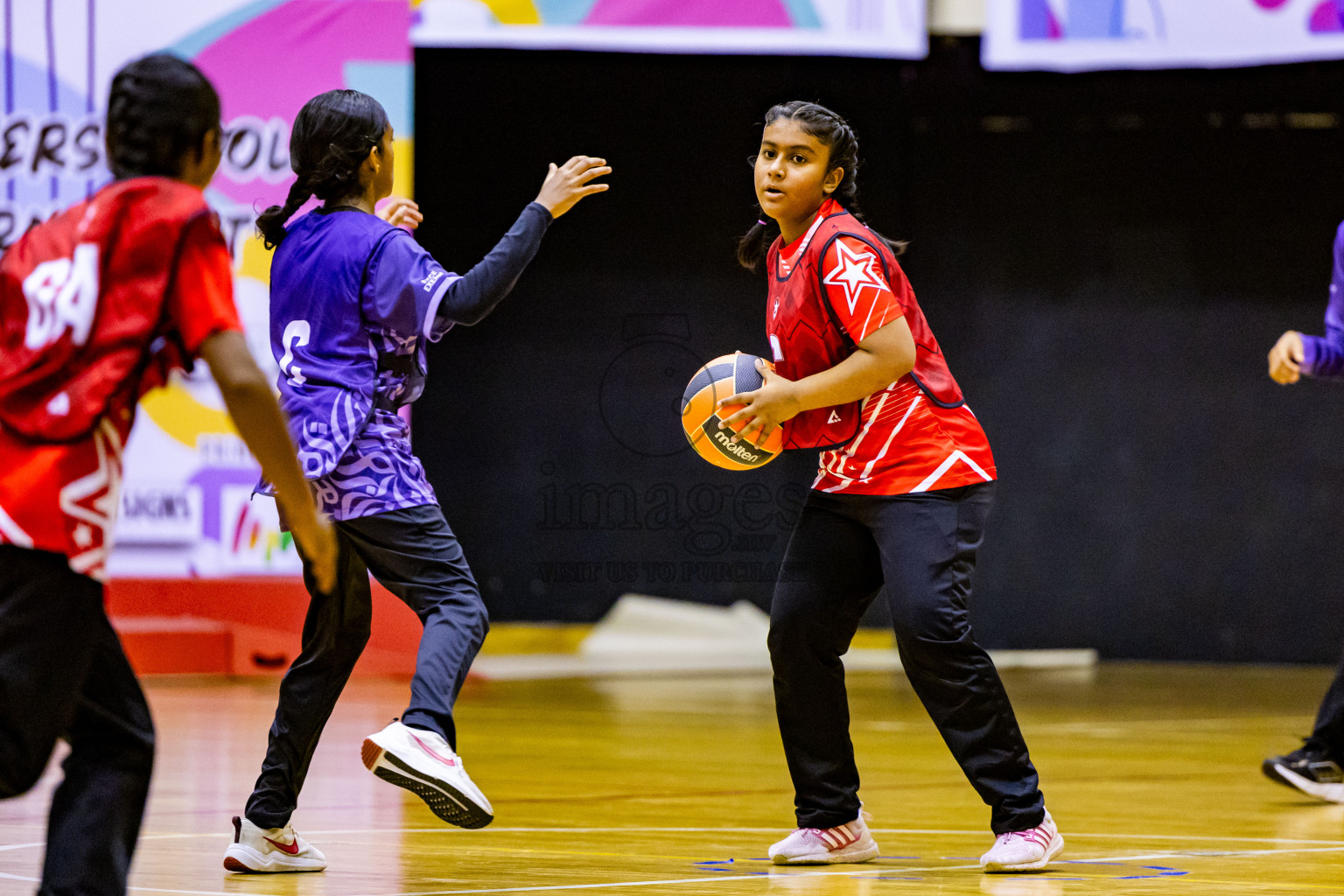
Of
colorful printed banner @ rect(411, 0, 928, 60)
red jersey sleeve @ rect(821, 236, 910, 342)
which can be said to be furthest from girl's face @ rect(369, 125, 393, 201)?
colorful printed banner @ rect(411, 0, 928, 60)

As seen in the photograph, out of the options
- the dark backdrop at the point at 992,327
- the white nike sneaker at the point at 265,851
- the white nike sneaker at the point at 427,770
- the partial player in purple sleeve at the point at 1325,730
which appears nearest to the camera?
the white nike sneaker at the point at 427,770

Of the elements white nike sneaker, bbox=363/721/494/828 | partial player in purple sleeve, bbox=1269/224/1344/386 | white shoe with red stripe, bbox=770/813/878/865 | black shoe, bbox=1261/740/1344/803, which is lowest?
black shoe, bbox=1261/740/1344/803

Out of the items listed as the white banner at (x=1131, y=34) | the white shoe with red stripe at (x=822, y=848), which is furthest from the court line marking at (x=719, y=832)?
the white banner at (x=1131, y=34)

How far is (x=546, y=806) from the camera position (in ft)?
15.3

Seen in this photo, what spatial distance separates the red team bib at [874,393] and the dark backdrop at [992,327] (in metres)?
6.27

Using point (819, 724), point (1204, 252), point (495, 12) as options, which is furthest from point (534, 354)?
point (819, 724)

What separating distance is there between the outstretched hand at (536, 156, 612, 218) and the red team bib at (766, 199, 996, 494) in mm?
495

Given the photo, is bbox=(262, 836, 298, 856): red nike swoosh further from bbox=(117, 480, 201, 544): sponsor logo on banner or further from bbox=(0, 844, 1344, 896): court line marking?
bbox=(117, 480, 201, 544): sponsor logo on banner

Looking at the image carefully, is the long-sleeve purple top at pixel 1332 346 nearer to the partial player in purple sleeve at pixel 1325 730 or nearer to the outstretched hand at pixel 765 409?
the partial player in purple sleeve at pixel 1325 730

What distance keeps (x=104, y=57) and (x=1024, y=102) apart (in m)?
5.26

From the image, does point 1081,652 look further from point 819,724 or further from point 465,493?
point 819,724

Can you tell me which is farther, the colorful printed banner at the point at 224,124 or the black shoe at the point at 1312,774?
the colorful printed banner at the point at 224,124

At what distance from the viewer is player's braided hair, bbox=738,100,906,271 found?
3.82 m

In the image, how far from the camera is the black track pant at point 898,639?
11.9ft
